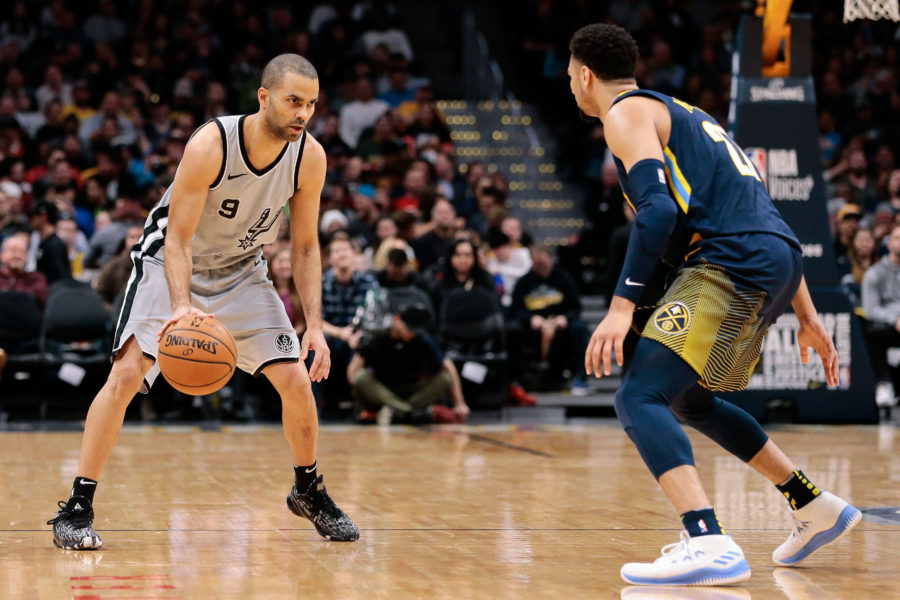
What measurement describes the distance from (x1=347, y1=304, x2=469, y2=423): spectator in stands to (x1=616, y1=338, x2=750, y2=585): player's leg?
20.9 feet

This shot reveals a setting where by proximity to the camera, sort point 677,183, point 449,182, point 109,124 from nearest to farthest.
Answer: point 677,183 < point 109,124 < point 449,182

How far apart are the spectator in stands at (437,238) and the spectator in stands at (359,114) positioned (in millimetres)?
3642

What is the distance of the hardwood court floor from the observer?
13.8 feet

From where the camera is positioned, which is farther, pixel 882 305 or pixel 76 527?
pixel 882 305

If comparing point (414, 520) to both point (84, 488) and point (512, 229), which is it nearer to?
point (84, 488)

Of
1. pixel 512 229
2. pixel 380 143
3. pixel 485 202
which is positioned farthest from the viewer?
pixel 380 143

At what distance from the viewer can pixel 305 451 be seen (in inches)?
204

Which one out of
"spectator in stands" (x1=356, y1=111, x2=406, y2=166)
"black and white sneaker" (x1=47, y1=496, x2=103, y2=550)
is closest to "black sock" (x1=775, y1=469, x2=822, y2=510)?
"black and white sneaker" (x1=47, y1=496, x2=103, y2=550)

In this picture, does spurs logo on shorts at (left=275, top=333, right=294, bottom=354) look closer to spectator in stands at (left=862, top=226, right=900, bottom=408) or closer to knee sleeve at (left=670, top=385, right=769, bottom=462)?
knee sleeve at (left=670, top=385, right=769, bottom=462)

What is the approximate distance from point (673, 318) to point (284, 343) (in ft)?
5.43

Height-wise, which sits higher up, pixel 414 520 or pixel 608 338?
pixel 608 338

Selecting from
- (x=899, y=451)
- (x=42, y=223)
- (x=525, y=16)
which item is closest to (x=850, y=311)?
(x=899, y=451)

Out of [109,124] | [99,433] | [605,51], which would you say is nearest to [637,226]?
[605,51]

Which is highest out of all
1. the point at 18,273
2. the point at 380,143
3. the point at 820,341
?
the point at 380,143
